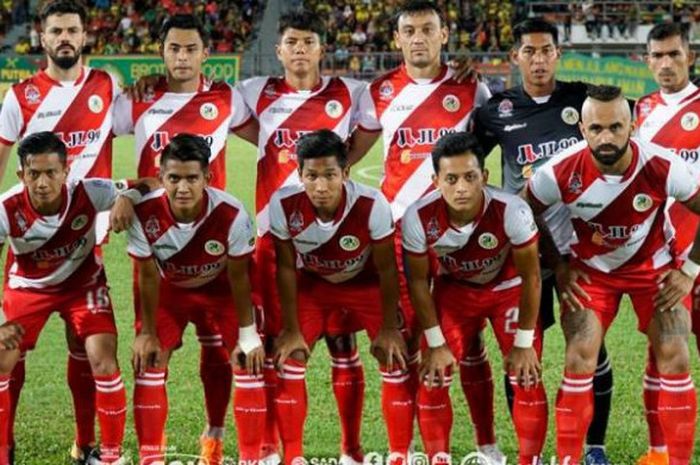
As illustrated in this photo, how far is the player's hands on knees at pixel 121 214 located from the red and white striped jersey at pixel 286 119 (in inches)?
33.3

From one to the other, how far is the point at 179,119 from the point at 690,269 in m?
2.59

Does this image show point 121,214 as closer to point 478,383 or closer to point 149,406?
point 149,406

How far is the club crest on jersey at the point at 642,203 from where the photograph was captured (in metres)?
4.93

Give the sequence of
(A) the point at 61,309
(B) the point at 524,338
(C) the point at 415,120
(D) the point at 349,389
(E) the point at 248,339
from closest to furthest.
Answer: (B) the point at 524,338, (E) the point at 248,339, (A) the point at 61,309, (D) the point at 349,389, (C) the point at 415,120

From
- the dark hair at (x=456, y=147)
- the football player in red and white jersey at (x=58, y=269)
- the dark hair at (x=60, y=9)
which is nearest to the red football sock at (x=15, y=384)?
the football player in red and white jersey at (x=58, y=269)

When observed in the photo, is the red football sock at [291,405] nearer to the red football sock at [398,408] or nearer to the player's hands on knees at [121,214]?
the red football sock at [398,408]

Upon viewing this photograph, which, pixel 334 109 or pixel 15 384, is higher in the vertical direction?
pixel 334 109

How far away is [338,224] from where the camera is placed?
200 inches

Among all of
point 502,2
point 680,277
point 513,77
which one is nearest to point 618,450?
point 680,277

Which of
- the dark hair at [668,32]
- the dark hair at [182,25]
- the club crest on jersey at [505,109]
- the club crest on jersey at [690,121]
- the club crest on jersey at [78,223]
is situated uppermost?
the dark hair at [182,25]

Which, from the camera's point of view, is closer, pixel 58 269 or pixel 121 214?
pixel 121 214

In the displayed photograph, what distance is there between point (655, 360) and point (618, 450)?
0.79 metres

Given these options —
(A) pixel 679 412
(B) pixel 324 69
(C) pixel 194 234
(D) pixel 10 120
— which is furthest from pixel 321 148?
(B) pixel 324 69

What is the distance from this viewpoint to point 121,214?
4.95 meters
